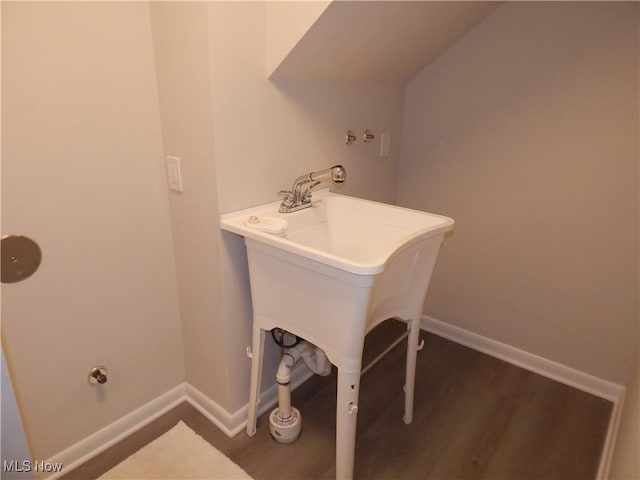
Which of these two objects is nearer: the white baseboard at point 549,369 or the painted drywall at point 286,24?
the painted drywall at point 286,24

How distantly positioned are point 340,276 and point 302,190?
620mm

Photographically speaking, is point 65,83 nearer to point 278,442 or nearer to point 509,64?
point 278,442

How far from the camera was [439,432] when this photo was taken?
1.70m

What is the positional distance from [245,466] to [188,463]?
8.3 inches

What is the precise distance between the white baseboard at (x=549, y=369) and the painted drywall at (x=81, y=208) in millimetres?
1544

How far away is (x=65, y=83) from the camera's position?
122 centimetres

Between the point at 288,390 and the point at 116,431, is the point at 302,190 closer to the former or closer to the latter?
the point at 288,390

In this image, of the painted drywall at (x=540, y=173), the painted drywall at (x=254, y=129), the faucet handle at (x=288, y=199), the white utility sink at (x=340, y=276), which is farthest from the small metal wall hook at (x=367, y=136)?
the faucet handle at (x=288, y=199)

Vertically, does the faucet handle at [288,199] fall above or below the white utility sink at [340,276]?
above

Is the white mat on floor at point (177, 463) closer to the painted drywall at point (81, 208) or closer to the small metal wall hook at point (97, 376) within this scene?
the painted drywall at point (81, 208)

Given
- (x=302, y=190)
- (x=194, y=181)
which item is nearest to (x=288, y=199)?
(x=302, y=190)

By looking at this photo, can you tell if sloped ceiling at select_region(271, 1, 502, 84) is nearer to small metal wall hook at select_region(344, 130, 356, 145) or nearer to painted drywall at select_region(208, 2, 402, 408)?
painted drywall at select_region(208, 2, 402, 408)

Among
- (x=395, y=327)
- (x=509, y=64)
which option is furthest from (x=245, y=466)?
(x=509, y=64)

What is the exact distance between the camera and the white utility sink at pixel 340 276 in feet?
3.79
